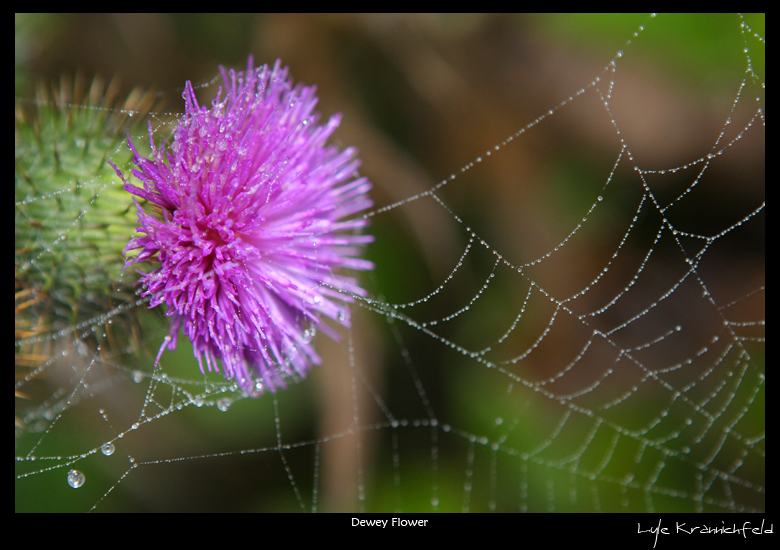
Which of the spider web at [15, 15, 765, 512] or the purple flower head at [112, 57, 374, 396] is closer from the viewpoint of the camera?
the purple flower head at [112, 57, 374, 396]

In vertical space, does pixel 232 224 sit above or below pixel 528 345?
above

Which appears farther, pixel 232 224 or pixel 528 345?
pixel 528 345

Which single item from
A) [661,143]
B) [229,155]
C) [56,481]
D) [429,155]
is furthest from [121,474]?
[661,143]

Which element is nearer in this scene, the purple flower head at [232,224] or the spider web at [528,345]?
the purple flower head at [232,224]

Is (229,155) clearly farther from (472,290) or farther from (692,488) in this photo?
(692,488)
